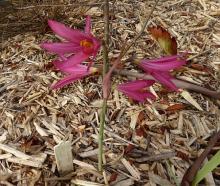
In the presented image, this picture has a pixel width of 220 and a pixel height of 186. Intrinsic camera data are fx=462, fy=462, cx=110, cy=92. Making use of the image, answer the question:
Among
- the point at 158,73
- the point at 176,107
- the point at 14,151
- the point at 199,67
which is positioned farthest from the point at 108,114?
the point at 158,73

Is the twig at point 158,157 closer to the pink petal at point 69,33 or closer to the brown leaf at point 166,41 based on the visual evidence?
the brown leaf at point 166,41

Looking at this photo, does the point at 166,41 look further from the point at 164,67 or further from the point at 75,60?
the point at 75,60

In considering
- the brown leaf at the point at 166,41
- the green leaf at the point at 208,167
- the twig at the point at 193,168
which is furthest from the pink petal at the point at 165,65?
the brown leaf at the point at 166,41

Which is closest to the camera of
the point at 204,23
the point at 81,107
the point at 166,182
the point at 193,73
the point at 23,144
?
the point at 166,182

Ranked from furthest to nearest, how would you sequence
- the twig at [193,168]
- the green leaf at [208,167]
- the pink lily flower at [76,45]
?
the twig at [193,168], the green leaf at [208,167], the pink lily flower at [76,45]

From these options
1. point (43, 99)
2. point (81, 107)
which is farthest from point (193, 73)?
point (43, 99)

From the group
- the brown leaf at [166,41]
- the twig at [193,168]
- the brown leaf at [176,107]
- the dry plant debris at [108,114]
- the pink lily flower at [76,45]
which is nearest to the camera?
the pink lily flower at [76,45]

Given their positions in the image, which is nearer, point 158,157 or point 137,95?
point 137,95

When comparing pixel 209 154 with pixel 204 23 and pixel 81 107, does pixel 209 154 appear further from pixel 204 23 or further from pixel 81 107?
pixel 204 23
